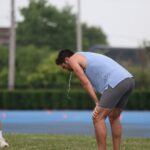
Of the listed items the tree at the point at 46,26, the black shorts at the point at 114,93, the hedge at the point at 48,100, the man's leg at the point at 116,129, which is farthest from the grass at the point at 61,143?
the tree at the point at 46,26

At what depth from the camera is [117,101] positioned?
778 cm

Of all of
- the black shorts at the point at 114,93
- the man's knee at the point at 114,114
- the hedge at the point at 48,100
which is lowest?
the hedge at the point at 48,100

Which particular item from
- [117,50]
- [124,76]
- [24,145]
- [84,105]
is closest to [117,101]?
[124,76]

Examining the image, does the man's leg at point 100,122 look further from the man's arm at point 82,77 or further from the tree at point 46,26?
the tree at point 46,26

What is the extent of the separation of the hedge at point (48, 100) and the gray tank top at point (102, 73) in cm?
2227

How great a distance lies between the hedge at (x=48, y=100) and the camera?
3016cm

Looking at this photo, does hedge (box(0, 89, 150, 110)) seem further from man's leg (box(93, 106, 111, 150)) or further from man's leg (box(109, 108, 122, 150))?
man's leg (box(93, 106, 111, 150))

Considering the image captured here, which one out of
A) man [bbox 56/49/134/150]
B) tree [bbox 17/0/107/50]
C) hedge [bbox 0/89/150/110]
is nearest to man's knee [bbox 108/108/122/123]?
man [bbox 56/49/134/150]

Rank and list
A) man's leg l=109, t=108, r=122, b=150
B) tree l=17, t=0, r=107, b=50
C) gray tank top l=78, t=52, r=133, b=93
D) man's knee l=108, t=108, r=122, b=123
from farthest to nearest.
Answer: tree l=17, t=0, r=107, b=50 → man's leg l=109, t=108, r=122, b=150 → man's knee l=108, t=108, r=122, b=123 → gray tank top l=78, t=52, r=133, b=93

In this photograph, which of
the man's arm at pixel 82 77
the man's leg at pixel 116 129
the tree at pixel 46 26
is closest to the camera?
the man's arm at pixel 82 77

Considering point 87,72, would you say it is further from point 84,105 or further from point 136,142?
point 84,105

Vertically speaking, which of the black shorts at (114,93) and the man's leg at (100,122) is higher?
the black shorts at (114,93)

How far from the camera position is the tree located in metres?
71.6

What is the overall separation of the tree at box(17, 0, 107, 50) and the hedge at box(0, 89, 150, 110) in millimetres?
39317
